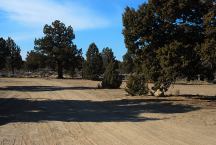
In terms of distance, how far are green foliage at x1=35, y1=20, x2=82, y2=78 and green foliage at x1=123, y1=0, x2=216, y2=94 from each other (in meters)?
67.1

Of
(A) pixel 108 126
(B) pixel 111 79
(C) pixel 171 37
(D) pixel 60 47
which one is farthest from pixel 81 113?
(D) pixel 60 47

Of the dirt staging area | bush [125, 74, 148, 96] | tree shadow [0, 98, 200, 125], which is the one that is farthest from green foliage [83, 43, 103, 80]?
the dirt staging area

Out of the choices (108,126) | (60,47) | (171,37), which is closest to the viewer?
(108,126)

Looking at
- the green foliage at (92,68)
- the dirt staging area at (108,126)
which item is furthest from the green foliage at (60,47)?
the dirt staging area at (108,126)

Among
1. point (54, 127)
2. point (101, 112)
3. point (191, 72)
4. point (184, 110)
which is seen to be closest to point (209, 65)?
point (191, 72)

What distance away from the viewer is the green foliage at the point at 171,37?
28.3 m

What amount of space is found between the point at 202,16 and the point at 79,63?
73848 millimetres

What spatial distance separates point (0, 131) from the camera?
1670 cm

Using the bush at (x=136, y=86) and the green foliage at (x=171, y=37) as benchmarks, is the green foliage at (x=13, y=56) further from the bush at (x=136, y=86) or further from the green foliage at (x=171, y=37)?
the green foliage at (x=171, y=37)

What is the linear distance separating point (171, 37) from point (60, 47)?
72707 millimetres

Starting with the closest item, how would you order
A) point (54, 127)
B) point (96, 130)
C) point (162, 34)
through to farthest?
point (96, 130) → point (54, 127) → point (162, 34)

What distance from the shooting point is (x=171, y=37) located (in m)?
30.5

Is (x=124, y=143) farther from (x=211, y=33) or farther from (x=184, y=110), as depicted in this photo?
(x=211, y=33)

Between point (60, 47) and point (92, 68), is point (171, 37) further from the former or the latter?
point (60, 47)
